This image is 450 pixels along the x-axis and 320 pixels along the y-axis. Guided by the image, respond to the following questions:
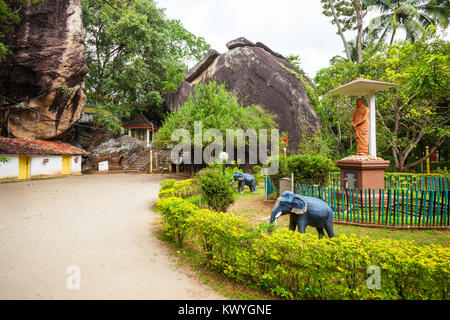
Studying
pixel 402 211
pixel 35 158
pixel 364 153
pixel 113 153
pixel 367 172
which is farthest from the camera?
pixel 113 153

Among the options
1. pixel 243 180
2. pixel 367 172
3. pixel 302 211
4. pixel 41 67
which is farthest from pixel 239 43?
pixel 302 211

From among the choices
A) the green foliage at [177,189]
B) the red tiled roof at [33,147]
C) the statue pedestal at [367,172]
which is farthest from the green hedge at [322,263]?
the red tiled roof at [33,147]

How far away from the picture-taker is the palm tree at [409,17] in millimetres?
19375

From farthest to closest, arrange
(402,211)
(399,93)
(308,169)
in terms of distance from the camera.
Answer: (399,93)
(308,169)
(402,211)

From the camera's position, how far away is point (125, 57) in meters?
26.9

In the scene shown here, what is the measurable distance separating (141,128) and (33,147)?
13.1m

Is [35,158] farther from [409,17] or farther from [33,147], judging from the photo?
[409,17]

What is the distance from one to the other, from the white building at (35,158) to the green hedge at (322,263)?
63.7 feet

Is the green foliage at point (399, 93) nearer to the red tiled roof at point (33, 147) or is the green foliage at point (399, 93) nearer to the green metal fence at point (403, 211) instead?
the green metal fence at point (403, 211)

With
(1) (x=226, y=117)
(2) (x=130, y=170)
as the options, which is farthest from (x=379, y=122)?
(2) (x=130, y=170)

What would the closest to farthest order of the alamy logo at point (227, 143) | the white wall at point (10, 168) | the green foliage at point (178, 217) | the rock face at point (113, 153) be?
the green foliage at point (178, 217) → the alamy logo at point (227, 143) → the white wall at point (10, 168) → the rock face at point (113, 153)

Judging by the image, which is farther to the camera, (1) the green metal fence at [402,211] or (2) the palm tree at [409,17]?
(2) the palm tree at [409,17]

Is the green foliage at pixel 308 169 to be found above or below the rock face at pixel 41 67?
below

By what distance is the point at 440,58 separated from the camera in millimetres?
4043
